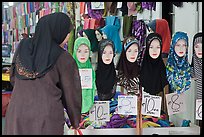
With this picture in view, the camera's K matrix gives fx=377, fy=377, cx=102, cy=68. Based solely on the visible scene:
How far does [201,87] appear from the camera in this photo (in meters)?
2.46

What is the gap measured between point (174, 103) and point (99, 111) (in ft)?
1.70

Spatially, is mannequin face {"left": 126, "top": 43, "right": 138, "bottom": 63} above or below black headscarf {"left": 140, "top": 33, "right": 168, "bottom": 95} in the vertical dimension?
above

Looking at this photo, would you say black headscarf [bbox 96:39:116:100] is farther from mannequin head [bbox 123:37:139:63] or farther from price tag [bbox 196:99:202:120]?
price tag [bbox 196:99:202:120]

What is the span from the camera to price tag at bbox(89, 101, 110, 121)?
243cm

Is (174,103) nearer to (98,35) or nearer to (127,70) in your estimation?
(127,70)

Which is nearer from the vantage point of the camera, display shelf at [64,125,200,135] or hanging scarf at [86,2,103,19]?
→ display shelf at [64,125,200,135]

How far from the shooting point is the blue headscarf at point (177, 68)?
2.46 meters

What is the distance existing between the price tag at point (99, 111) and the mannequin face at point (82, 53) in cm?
29

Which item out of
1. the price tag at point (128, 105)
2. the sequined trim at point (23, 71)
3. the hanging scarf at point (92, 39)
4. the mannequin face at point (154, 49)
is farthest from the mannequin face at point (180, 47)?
the sequined trim at point (23, 71)

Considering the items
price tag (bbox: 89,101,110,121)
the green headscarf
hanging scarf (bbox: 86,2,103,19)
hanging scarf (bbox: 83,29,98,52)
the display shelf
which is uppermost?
hanging scarf (bbox: 86,2,103,19)

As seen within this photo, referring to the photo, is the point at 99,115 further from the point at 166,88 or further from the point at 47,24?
the point at 47,24

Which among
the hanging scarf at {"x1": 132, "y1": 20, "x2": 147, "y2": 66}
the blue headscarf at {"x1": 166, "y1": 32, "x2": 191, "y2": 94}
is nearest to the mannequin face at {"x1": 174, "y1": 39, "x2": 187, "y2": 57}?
the blue headscarf at {"x1": 166, "y1": 32, "x2": 191, "y2": 94}

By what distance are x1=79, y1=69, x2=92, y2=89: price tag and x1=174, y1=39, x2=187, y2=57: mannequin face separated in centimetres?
58

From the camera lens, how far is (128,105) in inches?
97.7
